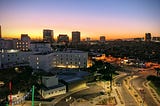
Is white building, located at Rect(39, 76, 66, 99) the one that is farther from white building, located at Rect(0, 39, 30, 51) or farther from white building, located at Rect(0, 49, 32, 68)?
white building, located at Rect(0, 39, 30, 51)

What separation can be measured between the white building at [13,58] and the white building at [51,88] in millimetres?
10415

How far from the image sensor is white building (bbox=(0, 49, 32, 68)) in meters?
23.6

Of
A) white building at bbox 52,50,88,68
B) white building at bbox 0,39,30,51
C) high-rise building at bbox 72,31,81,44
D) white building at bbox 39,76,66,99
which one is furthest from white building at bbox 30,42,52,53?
high-rise building at bbox 72,31,81,44

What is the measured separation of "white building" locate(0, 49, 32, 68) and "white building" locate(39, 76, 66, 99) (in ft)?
34.2

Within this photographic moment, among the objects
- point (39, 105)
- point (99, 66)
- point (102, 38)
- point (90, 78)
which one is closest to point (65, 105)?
point (39, 105)

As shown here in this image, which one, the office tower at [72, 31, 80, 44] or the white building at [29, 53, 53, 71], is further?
the office tower at [72, 31, 80, 44]

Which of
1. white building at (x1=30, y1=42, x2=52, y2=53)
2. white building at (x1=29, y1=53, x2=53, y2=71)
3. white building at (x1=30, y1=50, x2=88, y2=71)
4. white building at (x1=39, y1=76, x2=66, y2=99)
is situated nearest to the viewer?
white building at (x1=39, y1=76, x2=66, y2=99)

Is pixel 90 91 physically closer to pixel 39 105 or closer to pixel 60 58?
pixel 39 105

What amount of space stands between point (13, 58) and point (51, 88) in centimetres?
1250

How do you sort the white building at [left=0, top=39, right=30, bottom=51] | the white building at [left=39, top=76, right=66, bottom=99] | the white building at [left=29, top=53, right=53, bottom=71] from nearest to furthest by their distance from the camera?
1. the white building at [left=39, top=76, right=66, bottom=99]
2. the white building at [left=29, top=53, right=53, bottom=71]
3. the white building at [left=0, top=39, right=30, bottom=51]

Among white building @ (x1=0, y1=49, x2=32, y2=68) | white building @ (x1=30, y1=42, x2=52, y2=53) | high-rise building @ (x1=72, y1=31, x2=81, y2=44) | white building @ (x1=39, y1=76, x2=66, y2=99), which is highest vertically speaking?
high-rise building @ (x1=72, y1=31, x2=81, y2=44)

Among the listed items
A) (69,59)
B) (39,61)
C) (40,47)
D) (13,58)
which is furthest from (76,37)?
(39,61)

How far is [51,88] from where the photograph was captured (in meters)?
13.8

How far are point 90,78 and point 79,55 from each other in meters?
7.21
